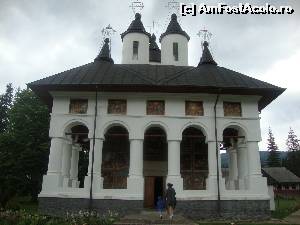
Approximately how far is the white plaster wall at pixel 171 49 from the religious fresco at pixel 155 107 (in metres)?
7.41

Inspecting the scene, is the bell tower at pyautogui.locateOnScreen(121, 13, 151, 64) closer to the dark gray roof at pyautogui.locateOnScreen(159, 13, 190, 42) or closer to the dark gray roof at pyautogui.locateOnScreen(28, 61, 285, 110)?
the dark gray roof at pyautogui.locateOnScreen(159, 13, 190, 42)

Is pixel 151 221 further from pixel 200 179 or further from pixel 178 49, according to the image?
pixel 178 49

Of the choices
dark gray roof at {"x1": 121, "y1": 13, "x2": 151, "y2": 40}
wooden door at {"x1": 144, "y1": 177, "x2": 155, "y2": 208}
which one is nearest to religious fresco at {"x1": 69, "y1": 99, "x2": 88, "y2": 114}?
wooden door at {"x1": 144, "y1": 177, "x2": 155, "y2": 208}

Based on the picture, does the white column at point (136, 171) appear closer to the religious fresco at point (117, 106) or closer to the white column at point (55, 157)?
the religious fresco at point (117, 106)

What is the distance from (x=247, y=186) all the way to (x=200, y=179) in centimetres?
253

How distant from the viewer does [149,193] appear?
18.4 m

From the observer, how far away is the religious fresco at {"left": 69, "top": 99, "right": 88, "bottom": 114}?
16766mm

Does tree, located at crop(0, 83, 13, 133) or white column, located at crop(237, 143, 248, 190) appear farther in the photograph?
tree, located at crop(0, 83, 13, 133)

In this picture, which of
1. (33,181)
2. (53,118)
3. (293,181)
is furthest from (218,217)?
(293,181)

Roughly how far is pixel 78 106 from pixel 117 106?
1981mm

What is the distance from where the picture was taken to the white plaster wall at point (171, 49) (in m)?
23.8

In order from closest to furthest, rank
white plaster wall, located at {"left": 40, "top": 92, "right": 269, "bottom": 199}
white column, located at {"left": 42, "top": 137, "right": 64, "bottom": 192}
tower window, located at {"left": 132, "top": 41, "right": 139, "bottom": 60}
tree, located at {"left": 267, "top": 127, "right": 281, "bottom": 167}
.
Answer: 1. white column, located at {"left": 42, "top": 137, "right": 64, "bottom": 192}
2. white plaster wall, located at {"left": 40, "top": 92, "right": 269, "bottom": 199}
3. tower window, located at {"left": 132, "top": 41, "right": 139, "bottom": 60}
4. tree, located at {"left": 267, "top": 127, "right": 281, "bottom": 167}

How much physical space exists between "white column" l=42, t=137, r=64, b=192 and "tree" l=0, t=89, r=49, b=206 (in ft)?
35.4

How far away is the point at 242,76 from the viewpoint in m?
18.6
